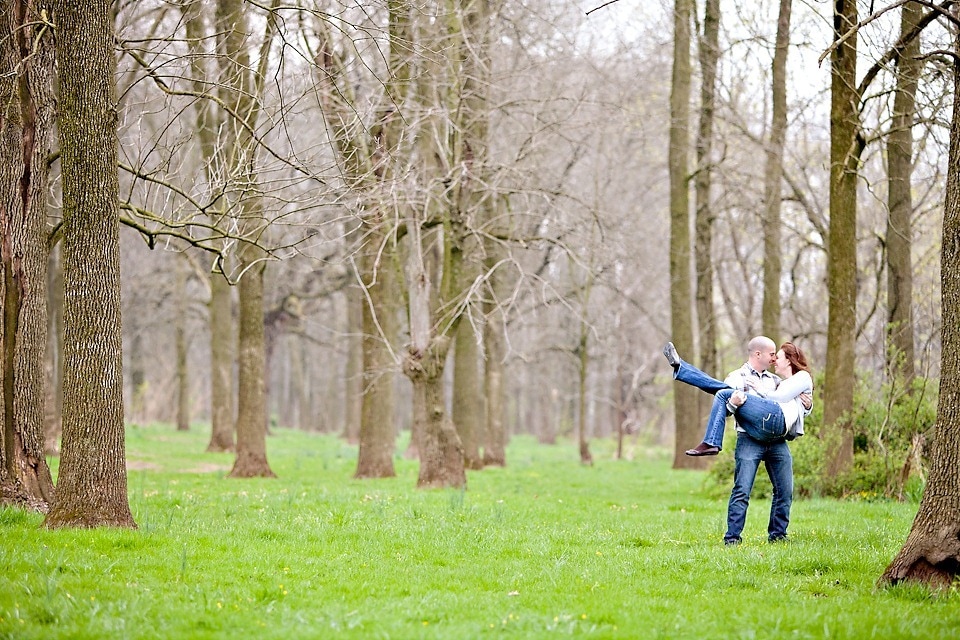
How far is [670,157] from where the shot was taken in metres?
21.8

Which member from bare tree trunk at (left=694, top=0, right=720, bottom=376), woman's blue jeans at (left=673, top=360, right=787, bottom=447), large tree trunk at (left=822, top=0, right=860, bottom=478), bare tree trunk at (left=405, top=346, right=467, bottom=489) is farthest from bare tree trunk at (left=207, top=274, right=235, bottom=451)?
woman's blue jeans at (left=673, top=360, right=787, bottom=447)

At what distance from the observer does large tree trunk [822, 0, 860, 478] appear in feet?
42.4

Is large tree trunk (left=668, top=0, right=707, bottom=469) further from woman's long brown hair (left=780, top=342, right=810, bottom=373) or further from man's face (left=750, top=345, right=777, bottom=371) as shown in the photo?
man's face (left=750, top=345, right=777, bottom=371)

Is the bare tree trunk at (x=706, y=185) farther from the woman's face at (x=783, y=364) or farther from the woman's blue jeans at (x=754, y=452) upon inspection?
the woman's blue jeans at (x=754, y=452)

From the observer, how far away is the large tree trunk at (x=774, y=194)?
62.5 feet

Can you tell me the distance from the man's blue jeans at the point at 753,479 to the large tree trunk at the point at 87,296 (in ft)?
18.4

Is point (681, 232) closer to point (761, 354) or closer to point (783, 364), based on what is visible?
point (783, 364)

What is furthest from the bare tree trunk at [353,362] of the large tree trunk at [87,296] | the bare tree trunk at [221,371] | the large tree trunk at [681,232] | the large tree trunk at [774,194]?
the large tree trunk at [87,296]

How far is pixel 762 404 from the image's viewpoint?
8.47 meters

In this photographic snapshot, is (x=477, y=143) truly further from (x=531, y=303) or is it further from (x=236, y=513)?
(x=531, y=303)

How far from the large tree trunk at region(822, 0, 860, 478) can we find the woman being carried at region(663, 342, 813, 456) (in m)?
4.69

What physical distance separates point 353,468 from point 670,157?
1020 centimetres

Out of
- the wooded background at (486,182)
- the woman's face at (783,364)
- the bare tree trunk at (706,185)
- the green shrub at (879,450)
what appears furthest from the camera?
the bare tree trunk at (706,185)

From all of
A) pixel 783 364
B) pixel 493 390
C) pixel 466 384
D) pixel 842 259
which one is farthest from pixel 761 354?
pixel 493 390
